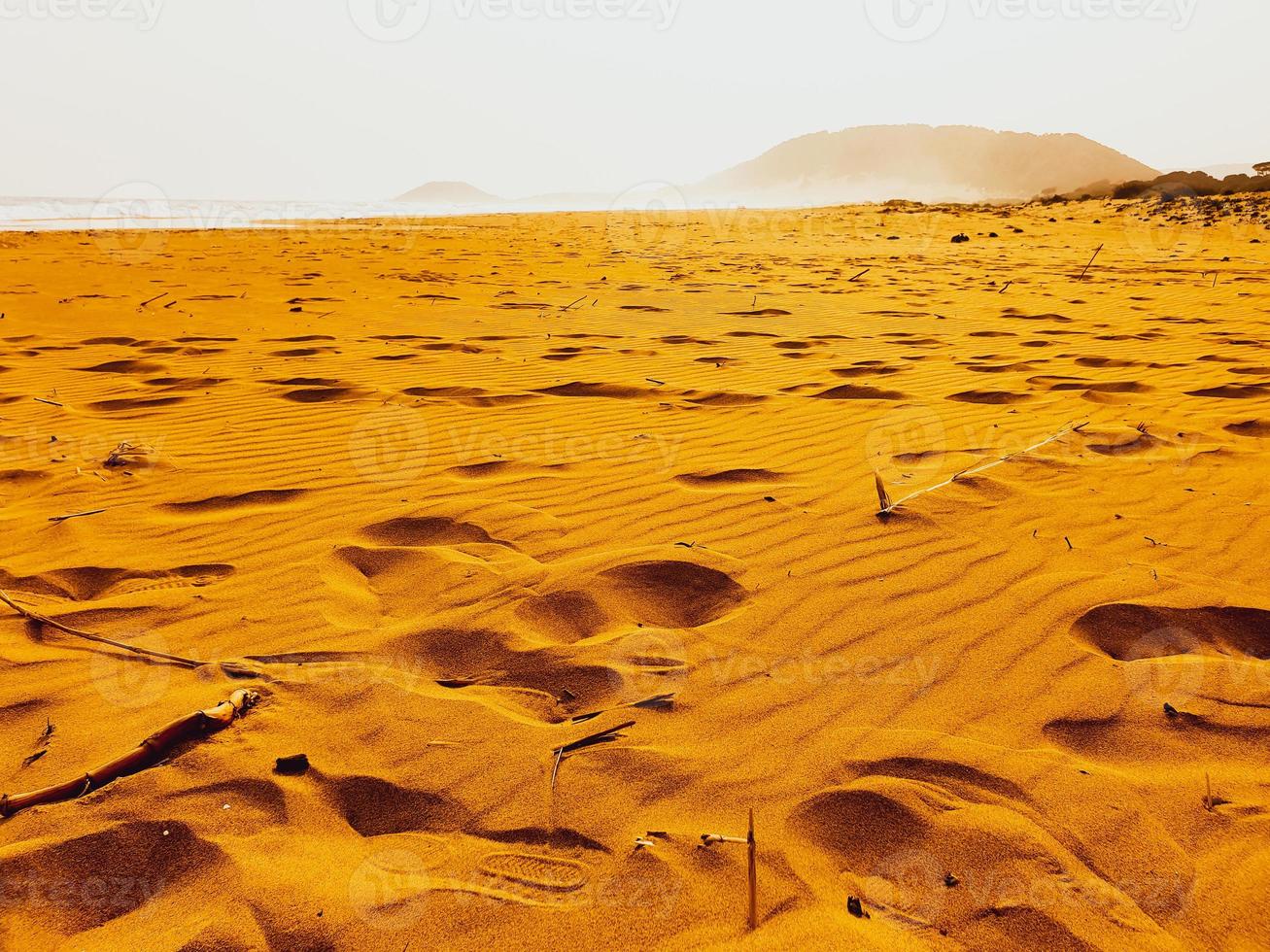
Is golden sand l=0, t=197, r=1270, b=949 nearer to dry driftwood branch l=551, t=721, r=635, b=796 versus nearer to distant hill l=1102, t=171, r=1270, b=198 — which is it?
dry driftwood branch l=551, t=721, r=635, b=796

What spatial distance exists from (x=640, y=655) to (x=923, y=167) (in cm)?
16703

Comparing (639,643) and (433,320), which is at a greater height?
(433,320)

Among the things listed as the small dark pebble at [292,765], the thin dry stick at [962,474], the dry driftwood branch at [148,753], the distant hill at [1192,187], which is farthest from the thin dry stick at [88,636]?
the distant hill at [1192,187]

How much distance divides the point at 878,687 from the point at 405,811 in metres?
1.13

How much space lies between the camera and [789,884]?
131 centimetres

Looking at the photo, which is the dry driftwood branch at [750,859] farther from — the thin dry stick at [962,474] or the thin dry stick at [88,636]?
the thin dry stick at [962,474]

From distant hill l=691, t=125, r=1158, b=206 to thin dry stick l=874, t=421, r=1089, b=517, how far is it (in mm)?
77166

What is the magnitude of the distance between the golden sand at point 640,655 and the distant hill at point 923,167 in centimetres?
7756

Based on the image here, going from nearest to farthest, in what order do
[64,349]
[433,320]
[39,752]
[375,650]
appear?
[39,752] < [375,650] < [64,349] < [433,320]

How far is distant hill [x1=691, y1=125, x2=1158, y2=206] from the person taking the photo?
99.8 meters

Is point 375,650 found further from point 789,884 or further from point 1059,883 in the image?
point 1059,883

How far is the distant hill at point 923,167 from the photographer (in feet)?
327

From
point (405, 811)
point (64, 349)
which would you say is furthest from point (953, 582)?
point (64, 349)

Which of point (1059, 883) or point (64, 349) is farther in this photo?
point (64, 349)
